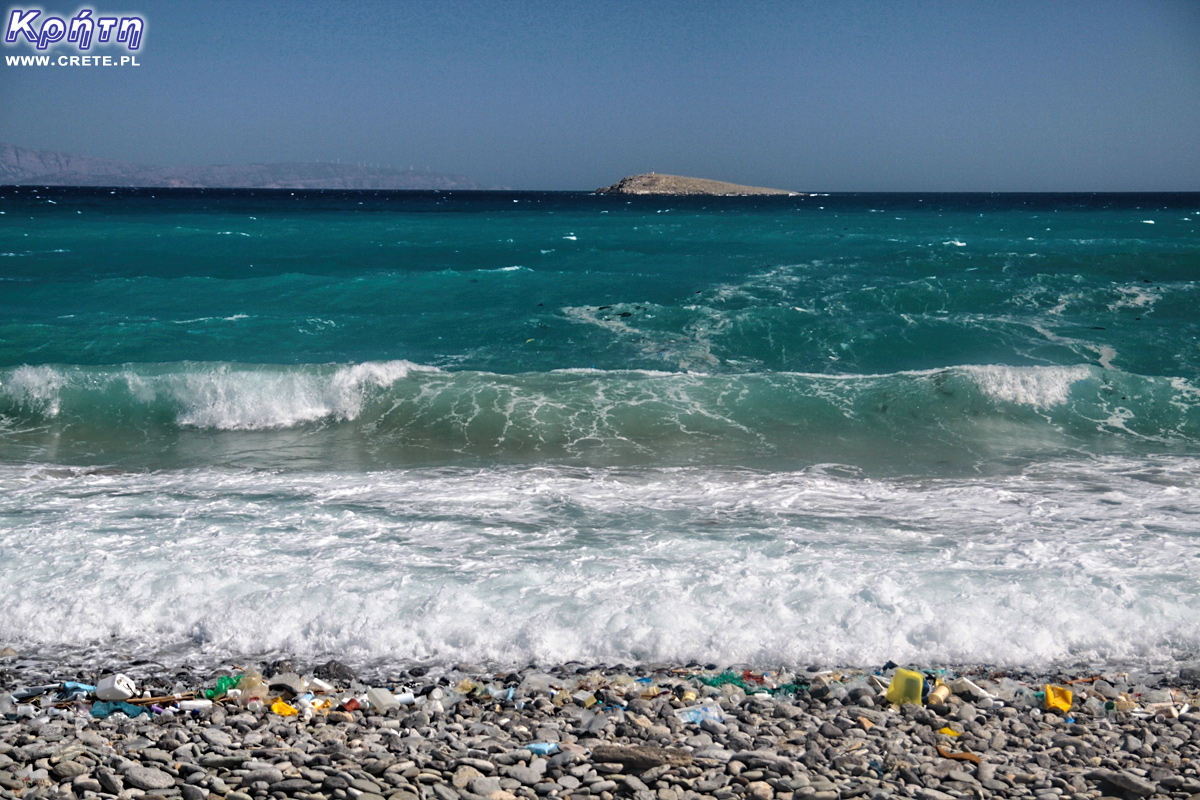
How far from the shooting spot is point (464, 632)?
5930 millimetres

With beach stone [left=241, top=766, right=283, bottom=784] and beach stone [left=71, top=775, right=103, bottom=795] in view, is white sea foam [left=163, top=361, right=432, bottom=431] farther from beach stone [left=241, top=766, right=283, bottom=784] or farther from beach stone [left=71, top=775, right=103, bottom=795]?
beach stone [left=241, top=766, right=283, bottom=784]

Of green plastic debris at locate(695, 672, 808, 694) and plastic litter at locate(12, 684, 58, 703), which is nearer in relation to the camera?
plastic litter at locate(12, 684, 58, 703)

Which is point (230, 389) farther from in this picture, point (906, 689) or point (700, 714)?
point (906, 689)

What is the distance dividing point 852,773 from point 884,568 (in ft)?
10.1

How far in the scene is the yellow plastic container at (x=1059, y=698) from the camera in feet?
16.0

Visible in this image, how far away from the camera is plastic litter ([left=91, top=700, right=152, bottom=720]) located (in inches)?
188

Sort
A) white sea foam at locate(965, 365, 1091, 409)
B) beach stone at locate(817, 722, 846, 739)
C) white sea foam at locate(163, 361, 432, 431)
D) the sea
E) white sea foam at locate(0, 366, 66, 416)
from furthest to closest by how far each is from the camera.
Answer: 1. white sea foam at locate(0, 366, 66, 416)
2. white sea foam at locate(965, 365, 1091, 409)
3. white sea foam at locate(163, 361, 432, 431)
4. the sea
5. beach stone at locate(817, 722, 846, 739)

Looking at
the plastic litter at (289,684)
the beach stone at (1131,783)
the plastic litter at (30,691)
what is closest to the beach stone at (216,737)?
the plastic litter at (289,684)

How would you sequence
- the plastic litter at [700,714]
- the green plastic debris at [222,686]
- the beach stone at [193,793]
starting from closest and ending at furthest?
the beach stone at [193,793] < the plastic litter at [700,714] < the green plastic debris at [222,686]

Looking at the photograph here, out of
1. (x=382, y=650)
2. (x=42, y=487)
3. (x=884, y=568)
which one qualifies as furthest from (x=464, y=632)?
(x=42, y=487)

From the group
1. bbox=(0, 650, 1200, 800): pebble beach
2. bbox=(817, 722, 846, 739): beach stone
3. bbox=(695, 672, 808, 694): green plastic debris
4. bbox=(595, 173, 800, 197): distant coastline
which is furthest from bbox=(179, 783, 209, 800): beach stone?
bbox=(595, 173, 800, 197): distant coastline

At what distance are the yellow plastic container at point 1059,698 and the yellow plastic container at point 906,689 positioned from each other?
716 mm

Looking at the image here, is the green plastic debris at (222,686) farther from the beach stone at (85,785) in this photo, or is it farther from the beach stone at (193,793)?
the beach stone at (193,793)

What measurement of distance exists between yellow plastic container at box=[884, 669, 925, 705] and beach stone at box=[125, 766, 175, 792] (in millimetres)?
3847
